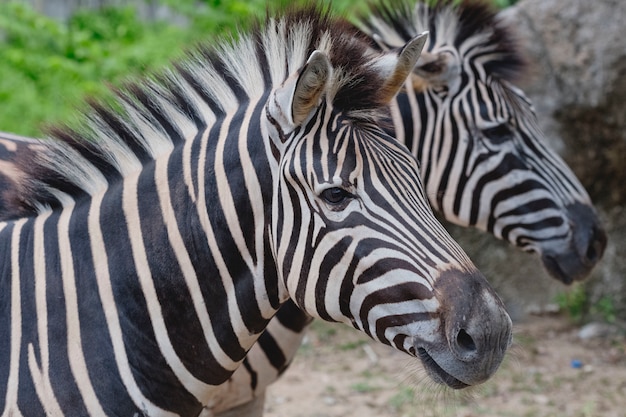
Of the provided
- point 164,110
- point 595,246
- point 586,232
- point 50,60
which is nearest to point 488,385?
point 595,246

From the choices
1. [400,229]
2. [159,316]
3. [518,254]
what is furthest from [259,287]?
[518,254]

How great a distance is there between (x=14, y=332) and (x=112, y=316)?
37 cm

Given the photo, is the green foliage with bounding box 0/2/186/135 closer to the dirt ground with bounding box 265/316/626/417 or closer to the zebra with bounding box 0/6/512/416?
the dirt ground with bounding box 265/316/626/417

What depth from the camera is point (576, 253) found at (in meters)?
4.94

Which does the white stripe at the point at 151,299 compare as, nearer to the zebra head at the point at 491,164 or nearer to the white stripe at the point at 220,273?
the white stripe at the point at 220,273

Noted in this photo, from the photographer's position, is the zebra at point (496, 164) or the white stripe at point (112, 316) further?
the zebra at point (496, 164)

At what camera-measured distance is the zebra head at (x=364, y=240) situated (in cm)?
247

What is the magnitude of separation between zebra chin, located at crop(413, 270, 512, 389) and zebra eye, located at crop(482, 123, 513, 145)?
247cm

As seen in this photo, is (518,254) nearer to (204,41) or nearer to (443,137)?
(443,137)

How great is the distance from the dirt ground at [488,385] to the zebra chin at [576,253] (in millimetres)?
1438

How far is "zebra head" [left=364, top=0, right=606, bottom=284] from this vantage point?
15.8 feet

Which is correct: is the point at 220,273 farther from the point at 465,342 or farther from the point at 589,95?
the point at 589,95

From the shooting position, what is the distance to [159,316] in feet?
9.29

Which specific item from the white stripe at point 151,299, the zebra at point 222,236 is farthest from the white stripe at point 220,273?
the white stripe at point 151,299
